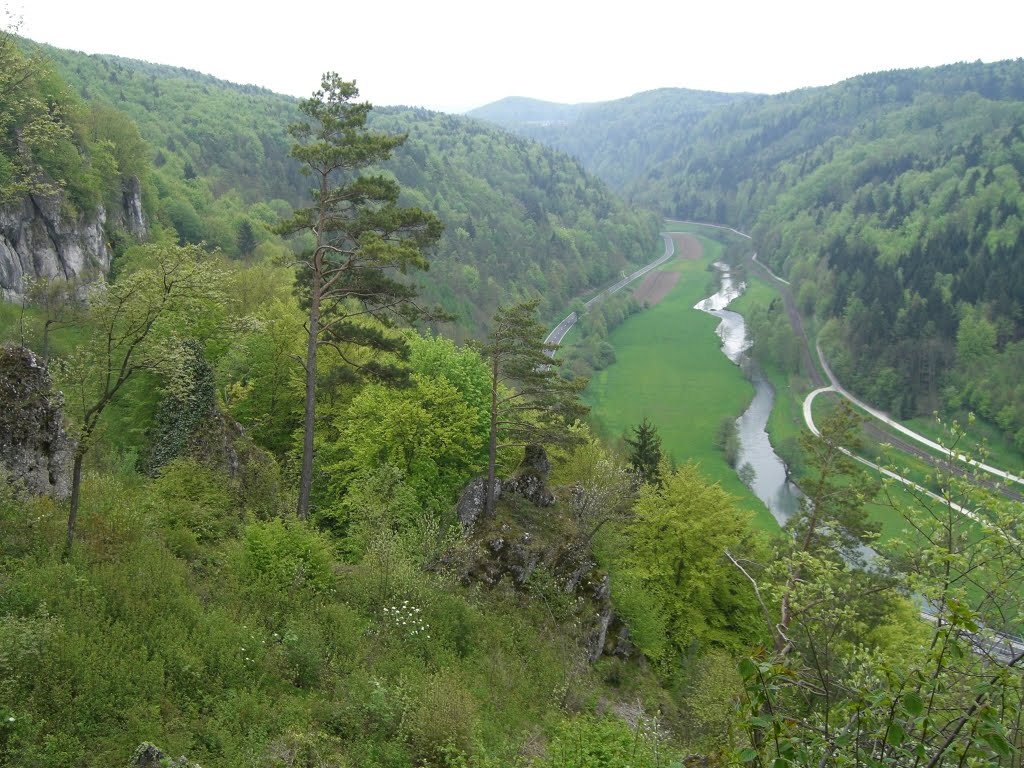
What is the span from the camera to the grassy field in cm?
7650

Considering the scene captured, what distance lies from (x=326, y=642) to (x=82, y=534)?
4.94 meters

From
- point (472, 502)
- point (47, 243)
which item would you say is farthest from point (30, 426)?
point (47, 243)

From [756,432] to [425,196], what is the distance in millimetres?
84063

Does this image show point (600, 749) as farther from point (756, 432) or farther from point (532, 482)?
point (756, 432)

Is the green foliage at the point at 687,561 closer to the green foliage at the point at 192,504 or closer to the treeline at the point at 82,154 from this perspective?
the green foliage at the point at 192,504

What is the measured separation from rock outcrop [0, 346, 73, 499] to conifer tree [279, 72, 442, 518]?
565cm

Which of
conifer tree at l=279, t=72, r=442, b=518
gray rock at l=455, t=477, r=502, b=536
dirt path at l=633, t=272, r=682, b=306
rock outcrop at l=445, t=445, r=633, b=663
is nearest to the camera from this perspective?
conifer tree at l=279, t=72, r=442, b=518

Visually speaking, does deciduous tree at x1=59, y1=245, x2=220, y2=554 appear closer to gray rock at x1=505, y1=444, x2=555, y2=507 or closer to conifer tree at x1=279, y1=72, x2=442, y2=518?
conifer tree at x1=279, y1=72, x2=442, y2=518

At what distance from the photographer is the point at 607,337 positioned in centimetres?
11769

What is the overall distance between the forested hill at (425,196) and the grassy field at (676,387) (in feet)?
68.8

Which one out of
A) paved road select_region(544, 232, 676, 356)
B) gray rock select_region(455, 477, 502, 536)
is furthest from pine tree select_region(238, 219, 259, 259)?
gray rock select_region(455, 477, 502, 536)

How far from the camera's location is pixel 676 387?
321 ft

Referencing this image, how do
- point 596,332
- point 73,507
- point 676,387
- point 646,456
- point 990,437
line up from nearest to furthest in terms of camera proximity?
point 73,507
point 646,456
point 990,437
point 676,387
point 596,332

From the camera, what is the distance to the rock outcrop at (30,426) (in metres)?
12.3
